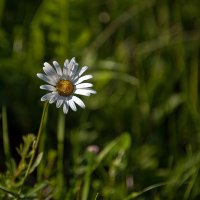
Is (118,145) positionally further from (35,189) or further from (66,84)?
(66,84)

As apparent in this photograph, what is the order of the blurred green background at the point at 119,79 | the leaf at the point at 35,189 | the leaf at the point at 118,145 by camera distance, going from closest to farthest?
1. the leaf at the point at 35,189
2. the leaf at the point at 118,145
3. the blurred green background at the point at 119,79

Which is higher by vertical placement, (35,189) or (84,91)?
(84,91)

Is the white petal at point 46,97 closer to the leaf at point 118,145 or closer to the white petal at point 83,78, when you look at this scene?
the white petal at point 83,78

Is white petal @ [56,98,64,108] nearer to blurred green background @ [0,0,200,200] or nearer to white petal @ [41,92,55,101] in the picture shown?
white petal @ [41,92,55,101]

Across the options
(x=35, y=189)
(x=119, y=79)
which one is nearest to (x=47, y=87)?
(x=35, y=189)

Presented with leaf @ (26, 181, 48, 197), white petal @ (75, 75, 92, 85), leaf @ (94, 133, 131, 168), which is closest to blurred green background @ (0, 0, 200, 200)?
leaf @ (94, 133, 131, 168)

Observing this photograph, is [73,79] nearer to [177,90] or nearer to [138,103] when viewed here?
[138,103]

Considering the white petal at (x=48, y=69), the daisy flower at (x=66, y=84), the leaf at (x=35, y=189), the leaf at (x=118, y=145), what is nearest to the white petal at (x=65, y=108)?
the daisy flower at (x=66, y=84)
